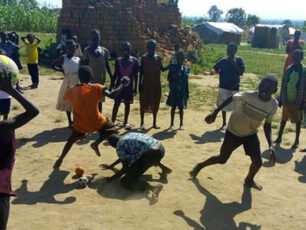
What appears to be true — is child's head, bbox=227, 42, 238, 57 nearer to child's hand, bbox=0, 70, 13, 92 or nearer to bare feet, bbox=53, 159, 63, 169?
bare feet, bbox=53, 159, 63, 169

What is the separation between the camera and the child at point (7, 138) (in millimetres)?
2471

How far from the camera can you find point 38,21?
32.5 meters

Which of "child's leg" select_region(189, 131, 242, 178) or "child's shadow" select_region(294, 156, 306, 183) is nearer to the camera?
"child's leg" select_region(189, 131, 242, 178)

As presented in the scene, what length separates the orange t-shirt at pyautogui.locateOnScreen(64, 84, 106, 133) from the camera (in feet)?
16.1

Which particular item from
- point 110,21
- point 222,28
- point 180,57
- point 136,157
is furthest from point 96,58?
point 222,28

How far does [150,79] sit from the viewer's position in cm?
719

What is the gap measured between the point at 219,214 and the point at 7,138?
257 cm

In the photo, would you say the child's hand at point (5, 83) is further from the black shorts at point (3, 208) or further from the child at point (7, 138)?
the black shorts at point (3, 208)

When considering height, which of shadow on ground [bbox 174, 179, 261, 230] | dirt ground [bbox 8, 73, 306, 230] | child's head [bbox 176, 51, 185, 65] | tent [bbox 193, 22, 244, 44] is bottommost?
shadow on ground [bbox 174, 179, 261, 230]

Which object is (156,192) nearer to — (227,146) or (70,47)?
(227,146)

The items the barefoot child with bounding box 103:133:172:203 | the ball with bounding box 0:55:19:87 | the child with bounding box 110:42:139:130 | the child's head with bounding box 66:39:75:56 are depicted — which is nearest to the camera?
the ball with bounding box 0:55:19:87

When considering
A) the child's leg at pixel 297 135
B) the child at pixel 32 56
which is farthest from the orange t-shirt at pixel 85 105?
the child at pixel 32 56

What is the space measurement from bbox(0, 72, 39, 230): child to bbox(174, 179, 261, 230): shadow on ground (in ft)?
6.48

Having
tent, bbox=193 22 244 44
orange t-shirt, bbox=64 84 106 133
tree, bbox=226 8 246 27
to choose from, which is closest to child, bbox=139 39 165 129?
orange t-shirt, bbox=64 84 106 133
